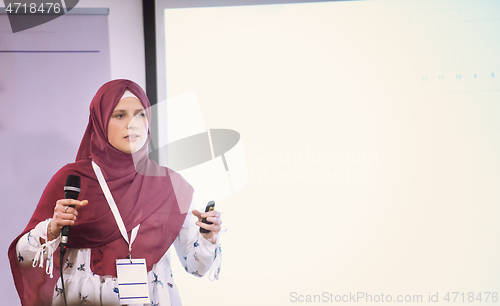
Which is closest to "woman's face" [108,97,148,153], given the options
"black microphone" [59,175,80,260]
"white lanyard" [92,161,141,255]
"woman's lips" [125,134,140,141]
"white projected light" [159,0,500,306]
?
"woman's lips" [125,134,140,141]

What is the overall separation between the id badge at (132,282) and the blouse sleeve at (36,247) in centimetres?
22

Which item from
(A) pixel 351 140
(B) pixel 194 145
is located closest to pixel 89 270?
(B) pixel 194 145

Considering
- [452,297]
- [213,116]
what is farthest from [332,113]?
[452,297]

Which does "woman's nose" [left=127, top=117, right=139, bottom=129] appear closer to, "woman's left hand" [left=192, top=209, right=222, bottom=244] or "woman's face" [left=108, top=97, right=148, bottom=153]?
"woman's face" [left=108, top=97, right=148, bottom=153]

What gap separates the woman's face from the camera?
1.35 m

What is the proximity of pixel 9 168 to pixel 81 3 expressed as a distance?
0.94 metres

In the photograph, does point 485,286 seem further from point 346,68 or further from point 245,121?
point 245,121

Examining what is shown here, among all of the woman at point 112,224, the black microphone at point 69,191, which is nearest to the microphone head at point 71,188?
the black microphone at point 69,191

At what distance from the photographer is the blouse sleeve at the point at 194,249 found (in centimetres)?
137

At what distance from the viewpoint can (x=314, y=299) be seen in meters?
1.81

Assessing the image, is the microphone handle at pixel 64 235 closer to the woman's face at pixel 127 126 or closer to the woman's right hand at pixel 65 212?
the woman's right hand at pixel 65 212

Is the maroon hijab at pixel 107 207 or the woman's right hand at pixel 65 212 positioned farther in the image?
the maroon hijab at pixel 107 207

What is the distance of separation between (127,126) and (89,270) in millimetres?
543

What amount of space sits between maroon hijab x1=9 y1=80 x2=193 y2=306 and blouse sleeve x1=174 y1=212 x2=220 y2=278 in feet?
0.17
